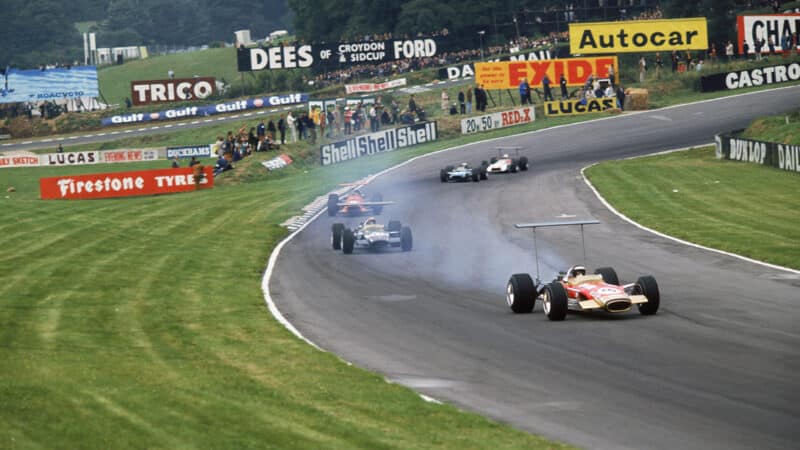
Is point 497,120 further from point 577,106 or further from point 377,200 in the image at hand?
point 377,200

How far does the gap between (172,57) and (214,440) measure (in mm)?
147584

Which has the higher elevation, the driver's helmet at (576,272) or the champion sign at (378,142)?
the champion sign at (378,142)

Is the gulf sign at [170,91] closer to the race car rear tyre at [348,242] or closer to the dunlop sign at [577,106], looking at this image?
the dunlop sign at [577,106]

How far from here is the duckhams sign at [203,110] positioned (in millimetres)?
93938

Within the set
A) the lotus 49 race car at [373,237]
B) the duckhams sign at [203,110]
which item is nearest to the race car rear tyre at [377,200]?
the lotus 49 race car at [373,237]

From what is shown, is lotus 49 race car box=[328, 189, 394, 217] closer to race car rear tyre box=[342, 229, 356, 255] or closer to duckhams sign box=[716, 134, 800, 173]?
race car rear tyre box=[342, 229, 356, 255]

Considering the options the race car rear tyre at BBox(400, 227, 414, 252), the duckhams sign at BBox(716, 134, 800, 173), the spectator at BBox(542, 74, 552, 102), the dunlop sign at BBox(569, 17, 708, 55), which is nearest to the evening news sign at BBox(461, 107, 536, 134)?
the spectator at BBox(542, 74, 552, 102)

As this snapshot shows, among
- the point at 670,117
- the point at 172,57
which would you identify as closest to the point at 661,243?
the point at 670,117

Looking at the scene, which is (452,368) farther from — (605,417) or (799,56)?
(799,56)

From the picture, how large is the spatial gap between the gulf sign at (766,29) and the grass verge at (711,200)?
2312cm

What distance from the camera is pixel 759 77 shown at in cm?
7475

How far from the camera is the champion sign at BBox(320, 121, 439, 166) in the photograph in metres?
62.8

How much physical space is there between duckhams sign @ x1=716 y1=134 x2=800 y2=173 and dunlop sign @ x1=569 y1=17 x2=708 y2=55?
885 inches

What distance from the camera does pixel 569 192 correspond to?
148ft
